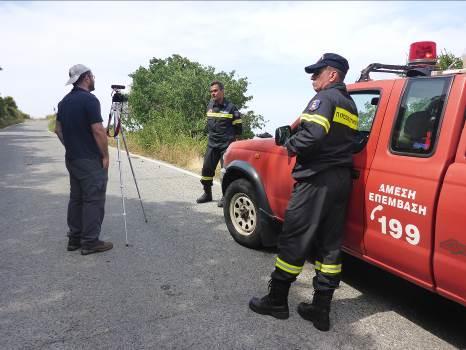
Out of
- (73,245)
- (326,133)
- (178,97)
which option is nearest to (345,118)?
(326,133)

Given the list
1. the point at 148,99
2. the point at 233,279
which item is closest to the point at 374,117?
the point at 233,279

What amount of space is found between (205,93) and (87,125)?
1280cm

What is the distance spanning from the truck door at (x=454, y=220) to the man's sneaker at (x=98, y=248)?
326 centimetres

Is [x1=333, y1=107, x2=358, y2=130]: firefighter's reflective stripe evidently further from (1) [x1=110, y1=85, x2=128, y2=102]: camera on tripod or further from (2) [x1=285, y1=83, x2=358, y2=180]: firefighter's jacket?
(1) [x1=110, y1=85, x2=128, y2=102]: camera on tripod

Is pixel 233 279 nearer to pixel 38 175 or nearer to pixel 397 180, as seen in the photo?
pixel 397 180

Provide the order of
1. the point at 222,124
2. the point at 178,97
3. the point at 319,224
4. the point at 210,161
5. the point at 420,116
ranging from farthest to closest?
the point at 178,97 < the point at 210,161 < the point at 222,124 < the point at 319,224 < the point at 420,116

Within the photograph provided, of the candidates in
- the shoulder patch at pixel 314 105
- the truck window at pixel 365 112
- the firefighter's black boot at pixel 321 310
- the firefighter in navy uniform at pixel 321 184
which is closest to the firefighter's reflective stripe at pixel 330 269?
the firefighter in navy uniform at pixel 321 184

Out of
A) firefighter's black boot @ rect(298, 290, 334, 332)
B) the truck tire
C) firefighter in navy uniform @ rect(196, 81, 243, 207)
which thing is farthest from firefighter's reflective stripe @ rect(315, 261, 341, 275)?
firefighter in navy uniform @ rect(196, 81, 243, 207)

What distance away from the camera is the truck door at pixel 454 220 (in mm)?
2332

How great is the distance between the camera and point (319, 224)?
2877mm

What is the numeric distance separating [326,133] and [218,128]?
3.80 meters

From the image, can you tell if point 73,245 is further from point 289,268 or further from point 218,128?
point 218,128

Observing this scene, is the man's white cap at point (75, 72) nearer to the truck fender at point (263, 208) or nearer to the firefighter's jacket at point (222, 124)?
the truck fender at point (263, 208)

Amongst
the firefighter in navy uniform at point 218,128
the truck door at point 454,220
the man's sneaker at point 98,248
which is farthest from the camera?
the firefighter in navy uniform at point 218,128
